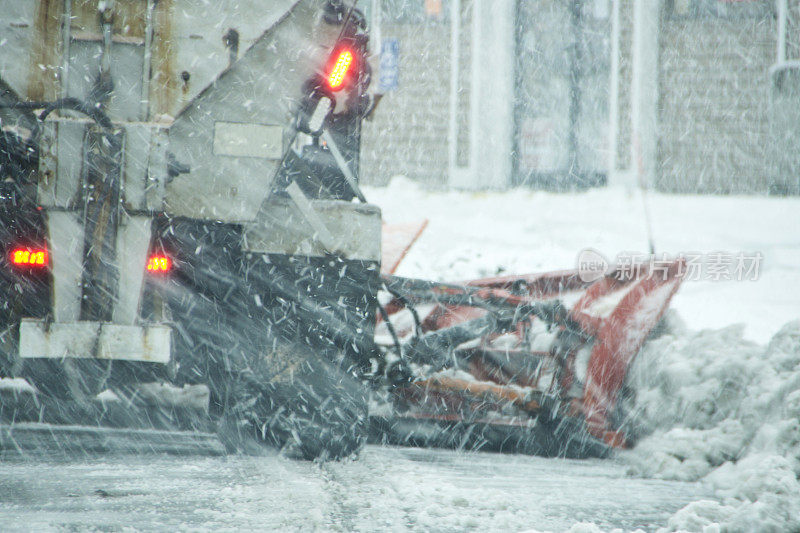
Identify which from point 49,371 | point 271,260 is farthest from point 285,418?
point 49,371

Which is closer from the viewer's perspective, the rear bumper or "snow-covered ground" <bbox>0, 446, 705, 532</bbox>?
"snow-covered ground" <bbox>0, 446, 705, 532</bbox>

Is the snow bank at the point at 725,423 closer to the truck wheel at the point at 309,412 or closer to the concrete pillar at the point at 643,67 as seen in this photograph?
the truck wheel at the point at 309,412

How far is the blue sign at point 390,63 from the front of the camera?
1554 cm

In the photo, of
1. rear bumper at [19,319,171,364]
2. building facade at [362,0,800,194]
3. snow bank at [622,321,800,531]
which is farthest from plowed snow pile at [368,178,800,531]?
rear bumper at [19,319,171,364]

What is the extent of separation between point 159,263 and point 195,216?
213 millimetres

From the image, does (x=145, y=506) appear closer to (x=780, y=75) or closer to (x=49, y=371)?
(x=49, y=371)

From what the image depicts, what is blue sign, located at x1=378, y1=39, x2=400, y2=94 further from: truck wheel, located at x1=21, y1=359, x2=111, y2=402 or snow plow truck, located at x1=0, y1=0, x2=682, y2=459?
truck wheel, located at x1=21, y1=359, x2=111, y2=402

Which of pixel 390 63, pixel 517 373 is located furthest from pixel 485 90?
pixel 517 373

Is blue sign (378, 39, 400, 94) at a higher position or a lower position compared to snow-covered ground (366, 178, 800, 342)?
higher

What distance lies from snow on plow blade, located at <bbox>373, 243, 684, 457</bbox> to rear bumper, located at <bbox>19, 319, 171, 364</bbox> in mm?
1244

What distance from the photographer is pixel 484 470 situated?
366 centimetres

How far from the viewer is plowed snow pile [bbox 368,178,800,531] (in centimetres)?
317

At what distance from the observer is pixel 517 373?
4637 millimetres

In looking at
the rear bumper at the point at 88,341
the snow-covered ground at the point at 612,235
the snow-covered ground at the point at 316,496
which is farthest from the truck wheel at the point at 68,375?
the snow-covered ground at the point at 612,235
